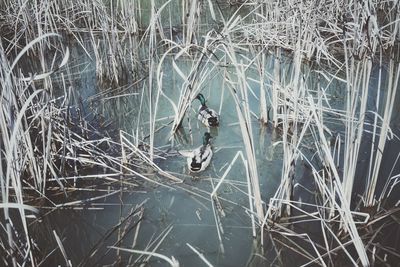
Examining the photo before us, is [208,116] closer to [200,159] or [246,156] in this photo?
[246,156]

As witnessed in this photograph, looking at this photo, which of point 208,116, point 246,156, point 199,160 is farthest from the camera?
point 208,116

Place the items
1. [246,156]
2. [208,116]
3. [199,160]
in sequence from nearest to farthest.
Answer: [199,160] → [246,156] → [208,116]

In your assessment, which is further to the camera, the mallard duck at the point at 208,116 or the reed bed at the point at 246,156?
the mallard duck at the point at 208,116

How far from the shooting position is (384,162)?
9.98ft

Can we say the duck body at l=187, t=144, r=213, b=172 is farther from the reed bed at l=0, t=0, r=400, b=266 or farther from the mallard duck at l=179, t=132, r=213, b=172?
the reed bed at l=0, t=0, r=400, b=266

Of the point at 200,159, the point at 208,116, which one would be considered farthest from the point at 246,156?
the point at 208,116

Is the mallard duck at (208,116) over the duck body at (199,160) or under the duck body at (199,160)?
over

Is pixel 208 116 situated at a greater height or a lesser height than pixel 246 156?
greater

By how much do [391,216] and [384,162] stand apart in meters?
0.61

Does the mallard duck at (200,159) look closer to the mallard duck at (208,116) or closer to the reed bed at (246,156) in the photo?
the reed bed at (246,156)

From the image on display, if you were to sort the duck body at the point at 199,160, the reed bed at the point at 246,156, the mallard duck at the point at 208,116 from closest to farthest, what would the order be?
the reed bed at the point at 246,156
the duck body at the point at 199,160
the mallard duck at the point at 208,116

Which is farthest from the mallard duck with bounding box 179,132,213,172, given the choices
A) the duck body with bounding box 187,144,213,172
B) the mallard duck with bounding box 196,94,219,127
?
the mallard duck with bounding box 196,94,219,127

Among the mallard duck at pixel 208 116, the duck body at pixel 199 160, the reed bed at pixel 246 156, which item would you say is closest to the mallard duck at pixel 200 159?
the duck body at pixel 199 160

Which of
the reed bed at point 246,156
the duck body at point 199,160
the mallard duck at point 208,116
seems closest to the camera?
the reed bed at point 246,156
